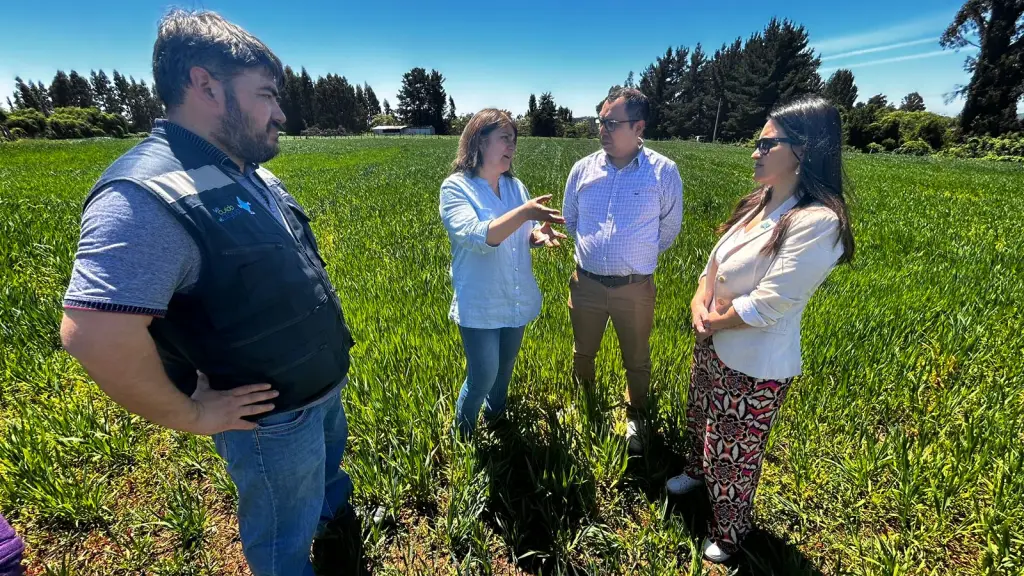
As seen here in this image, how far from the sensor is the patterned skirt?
179 centimetres

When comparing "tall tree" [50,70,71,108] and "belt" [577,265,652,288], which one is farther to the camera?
"tall tree" [50,70,71,108]

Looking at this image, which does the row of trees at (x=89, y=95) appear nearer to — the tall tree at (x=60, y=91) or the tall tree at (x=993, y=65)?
the tall tree at (x=60, y=91)

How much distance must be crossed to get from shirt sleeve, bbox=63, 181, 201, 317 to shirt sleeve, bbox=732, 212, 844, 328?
1864 millimetres

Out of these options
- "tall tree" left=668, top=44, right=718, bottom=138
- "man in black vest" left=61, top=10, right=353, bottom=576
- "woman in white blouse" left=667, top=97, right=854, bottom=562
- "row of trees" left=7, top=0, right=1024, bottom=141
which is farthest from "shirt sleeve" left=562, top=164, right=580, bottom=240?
"tall tree" left=668, top=44, right=718, bottom=138

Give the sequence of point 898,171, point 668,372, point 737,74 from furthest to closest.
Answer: point 737,74 < point 898,171 < point 668,372

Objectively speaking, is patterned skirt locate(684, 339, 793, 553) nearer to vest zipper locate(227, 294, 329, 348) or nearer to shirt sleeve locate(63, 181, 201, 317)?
vest zipper locate(227, 294, 329, 348)

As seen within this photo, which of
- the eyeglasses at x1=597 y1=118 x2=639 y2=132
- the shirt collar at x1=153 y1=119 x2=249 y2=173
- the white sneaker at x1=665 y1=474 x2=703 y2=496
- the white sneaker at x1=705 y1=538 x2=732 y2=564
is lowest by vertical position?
the white sneaker at x1=705 y1=538 x2=732 y2=564

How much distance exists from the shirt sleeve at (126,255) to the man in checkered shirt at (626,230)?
2.05m

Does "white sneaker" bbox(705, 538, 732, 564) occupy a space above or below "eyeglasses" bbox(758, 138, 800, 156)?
below

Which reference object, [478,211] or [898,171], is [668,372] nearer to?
[478,211]

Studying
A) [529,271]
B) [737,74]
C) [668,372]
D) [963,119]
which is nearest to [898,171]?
[668,372]

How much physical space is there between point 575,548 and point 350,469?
1.20 metres

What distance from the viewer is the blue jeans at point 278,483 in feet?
4.53

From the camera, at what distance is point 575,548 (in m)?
1.97
